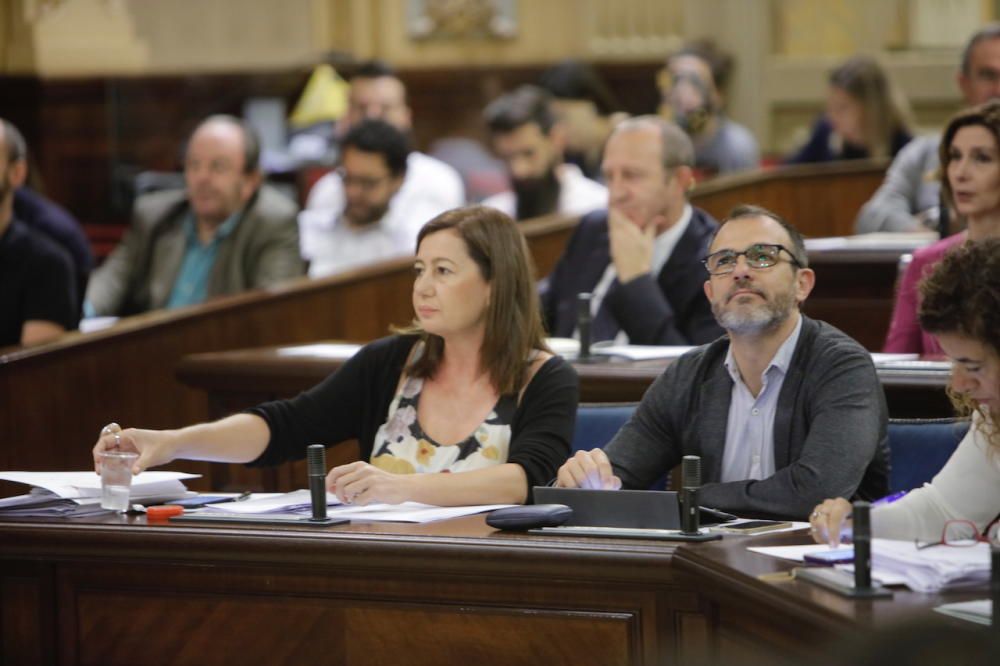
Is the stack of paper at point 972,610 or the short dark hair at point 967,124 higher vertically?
the short dark hair at point 967,124

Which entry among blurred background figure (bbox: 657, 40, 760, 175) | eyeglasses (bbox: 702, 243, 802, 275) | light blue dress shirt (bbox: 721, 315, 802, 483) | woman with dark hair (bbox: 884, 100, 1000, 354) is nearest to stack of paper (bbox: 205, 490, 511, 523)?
light blue dress shirt (bbox: 721, 315, 802, 483)

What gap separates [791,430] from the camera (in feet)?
9.57

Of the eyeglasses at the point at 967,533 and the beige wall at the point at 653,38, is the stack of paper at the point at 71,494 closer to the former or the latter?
the eyeglasses at the point at 967,533

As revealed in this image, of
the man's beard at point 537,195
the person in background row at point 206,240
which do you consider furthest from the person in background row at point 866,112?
the person in background row at point 206,240

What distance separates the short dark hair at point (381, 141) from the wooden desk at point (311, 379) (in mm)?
1495

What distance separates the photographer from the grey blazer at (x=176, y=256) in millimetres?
5430

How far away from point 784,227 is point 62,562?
1.38 metres

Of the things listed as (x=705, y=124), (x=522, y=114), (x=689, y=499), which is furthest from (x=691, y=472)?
(x=705, y=124)

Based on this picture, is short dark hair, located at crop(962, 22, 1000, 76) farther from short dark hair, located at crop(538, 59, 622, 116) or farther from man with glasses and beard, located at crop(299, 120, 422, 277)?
short dark hair, located at crop(538, 59, 622, 116)

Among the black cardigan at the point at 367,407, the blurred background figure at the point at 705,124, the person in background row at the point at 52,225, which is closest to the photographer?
Answer: the black cardigan at the point at 367,407

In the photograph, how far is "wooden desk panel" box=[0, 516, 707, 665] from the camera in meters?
2.42

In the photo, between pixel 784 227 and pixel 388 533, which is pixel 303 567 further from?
pixel 784 227

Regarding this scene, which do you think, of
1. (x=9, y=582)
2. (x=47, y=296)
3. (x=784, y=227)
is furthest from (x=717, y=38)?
(x=9, y=582)

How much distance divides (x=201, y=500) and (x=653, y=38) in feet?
24.7
